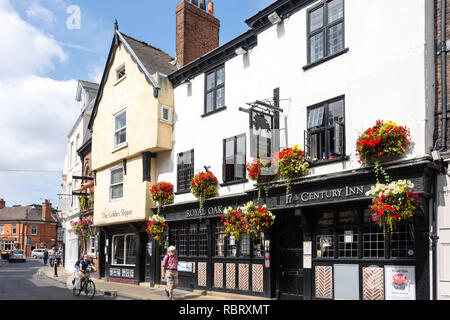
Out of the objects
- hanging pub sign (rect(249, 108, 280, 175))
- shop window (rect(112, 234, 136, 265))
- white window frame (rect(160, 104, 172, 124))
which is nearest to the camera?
hanging pub sign (rect(249, 108, 280, 175))

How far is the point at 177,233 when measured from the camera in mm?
18953

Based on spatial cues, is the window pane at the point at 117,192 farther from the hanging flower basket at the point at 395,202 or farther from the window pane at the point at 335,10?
the hanging flower basket at the point at 395,202

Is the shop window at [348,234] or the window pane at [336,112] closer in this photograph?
the shop window at [348,234]

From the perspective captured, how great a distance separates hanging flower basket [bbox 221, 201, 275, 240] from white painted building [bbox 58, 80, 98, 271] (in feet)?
63.4

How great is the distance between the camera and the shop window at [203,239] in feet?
56.4

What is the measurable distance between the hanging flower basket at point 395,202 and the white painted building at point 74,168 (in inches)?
977

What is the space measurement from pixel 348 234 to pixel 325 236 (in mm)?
828

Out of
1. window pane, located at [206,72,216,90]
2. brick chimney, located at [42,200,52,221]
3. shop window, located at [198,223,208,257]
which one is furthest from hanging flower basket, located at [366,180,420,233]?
brick chimney, located at [42,200,52,221]

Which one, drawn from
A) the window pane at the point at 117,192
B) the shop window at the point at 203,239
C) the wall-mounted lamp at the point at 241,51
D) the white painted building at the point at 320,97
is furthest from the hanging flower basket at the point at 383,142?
the window pane at the point at 117,192

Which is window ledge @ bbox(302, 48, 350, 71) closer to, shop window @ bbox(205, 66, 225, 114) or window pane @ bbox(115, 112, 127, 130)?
shop window @ bbox(205, 66, 225, 114)

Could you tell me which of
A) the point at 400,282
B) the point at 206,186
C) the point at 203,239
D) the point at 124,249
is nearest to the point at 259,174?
the point at 206,186

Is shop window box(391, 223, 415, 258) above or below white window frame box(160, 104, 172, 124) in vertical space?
below

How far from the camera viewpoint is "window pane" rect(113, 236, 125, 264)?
76.9ft

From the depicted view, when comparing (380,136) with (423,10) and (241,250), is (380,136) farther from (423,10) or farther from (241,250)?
(241,250)
